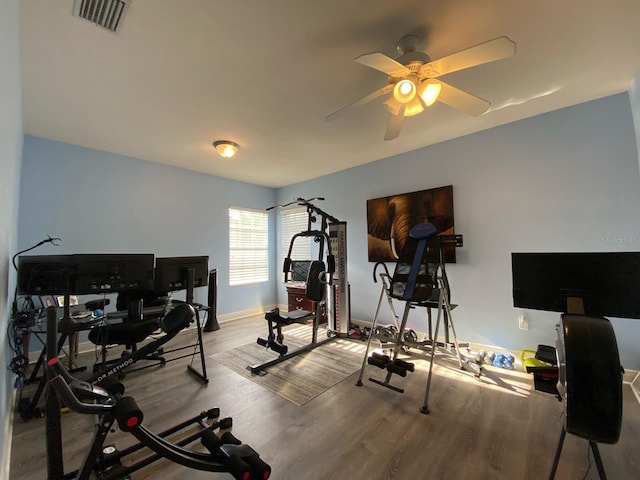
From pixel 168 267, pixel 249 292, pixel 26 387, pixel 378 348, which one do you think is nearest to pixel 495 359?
pixel 378 348

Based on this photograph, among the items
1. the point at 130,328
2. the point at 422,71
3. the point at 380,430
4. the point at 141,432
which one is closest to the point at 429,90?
the point at 422,71

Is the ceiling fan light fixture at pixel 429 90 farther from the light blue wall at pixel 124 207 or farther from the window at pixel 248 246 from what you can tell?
the window at pixel 248 246

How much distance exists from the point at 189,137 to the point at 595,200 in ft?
14.4

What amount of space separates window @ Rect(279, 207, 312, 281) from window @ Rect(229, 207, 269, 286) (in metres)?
0.38

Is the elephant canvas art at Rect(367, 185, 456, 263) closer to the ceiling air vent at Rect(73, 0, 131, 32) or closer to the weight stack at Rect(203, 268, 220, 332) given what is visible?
the weight stack at Rect(203, 268, 220, 332)

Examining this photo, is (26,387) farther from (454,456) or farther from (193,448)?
(454,456)

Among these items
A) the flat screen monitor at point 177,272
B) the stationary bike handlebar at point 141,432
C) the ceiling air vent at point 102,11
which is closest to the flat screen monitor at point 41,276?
the flat screen monitor at point 177,272

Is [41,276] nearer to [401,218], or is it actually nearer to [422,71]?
[422,71]

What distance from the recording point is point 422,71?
176 cm

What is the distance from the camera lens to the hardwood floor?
5.12 feet

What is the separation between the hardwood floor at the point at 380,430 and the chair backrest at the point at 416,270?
897 mm

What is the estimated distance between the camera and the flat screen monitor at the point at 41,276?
6.78 feet

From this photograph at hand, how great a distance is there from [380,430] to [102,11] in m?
3.19

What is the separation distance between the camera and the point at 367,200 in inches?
170
